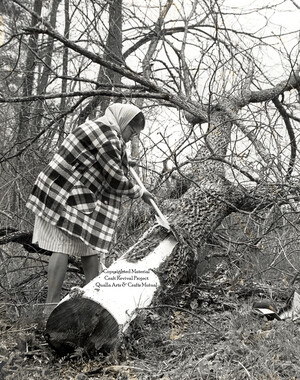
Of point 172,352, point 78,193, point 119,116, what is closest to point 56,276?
point 78,193

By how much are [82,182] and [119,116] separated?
22.7 inches

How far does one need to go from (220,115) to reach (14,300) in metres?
3.01

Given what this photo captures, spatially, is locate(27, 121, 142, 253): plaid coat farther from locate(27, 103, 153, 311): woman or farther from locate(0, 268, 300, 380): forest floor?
locate(0, 268, 300, 380): forest floor

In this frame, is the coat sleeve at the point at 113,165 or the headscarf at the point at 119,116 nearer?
the coat sleeve at the point at 113,165

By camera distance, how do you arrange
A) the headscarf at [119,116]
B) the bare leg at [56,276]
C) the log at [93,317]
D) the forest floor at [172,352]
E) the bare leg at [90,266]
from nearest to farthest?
the forest floor at [172,352], the log at [93,317], the bare leg at [56,276], the headscarf at [119,116], the bare leg at [90,266]

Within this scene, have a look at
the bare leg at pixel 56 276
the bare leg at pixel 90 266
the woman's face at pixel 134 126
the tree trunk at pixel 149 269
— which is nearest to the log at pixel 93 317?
the tree trunk at pixel 149 269

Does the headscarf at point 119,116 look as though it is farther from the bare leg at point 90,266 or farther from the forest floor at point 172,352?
the forest floor at point 172,352

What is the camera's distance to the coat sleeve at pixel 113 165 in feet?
13.1

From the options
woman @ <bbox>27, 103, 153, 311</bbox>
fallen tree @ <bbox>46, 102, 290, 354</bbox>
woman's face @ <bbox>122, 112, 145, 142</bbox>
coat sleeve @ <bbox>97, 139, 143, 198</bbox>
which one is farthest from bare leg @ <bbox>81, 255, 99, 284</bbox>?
woman's face @ <bbox>122, 112, 145, 142</bbox>

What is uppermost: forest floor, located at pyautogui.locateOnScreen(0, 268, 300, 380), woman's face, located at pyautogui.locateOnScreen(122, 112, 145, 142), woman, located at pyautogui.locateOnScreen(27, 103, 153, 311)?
woman's face, located at pyautogui.locateOnScreen(122, 112, 145, 142)

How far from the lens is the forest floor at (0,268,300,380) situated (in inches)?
111

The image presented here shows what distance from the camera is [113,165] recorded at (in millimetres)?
3994

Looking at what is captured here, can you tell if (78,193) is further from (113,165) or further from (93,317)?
Answer: (93,317)

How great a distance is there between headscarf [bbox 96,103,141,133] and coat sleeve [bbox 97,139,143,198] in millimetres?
196
